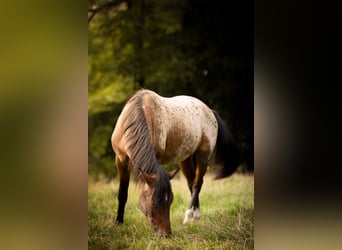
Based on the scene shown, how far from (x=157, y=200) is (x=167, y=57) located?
0.98m

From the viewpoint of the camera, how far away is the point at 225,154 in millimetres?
3486

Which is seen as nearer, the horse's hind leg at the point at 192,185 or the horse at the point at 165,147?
the horse at the point at 165,147

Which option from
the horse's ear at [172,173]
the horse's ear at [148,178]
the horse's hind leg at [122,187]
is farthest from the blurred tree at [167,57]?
the horse's ear at [172,173]

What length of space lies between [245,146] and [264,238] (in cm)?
72

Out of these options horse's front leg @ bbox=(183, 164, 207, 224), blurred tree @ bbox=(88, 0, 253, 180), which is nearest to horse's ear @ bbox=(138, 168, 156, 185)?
blurred tree @ bbox=(88, 0, 253, 180)

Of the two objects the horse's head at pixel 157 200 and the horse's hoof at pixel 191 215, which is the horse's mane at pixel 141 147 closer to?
the horse's head at pixel 157 200

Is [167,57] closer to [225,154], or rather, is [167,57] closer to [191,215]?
[225,154]

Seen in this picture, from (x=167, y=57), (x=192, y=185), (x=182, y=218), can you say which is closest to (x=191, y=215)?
(x=182, y=218)

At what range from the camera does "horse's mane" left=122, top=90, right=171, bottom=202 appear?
3250 mm

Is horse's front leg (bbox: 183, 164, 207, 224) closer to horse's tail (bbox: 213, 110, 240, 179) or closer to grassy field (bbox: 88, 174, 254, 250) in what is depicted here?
grassy field (bbox: 88, 174, 254, 250)

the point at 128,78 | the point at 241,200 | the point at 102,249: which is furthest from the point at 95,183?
the point at 241,200

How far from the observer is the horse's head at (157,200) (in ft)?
10.7

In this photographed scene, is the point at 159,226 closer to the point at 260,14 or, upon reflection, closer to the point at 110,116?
the point at 110,116

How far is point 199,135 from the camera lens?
11.4 feet
